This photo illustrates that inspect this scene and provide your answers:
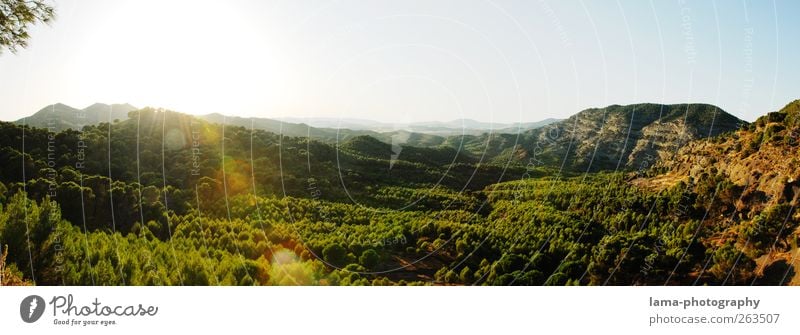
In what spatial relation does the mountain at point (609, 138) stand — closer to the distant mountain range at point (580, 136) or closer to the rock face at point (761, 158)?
the distant mountain range at point (580, 136)

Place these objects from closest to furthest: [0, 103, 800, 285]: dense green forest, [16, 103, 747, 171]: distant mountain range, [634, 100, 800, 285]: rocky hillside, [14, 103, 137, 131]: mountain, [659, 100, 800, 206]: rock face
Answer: [0, 103, 800, 285]: dense green forest, [634, 100, 800, 285]: rocky hillside, [659, 100, 800, 206]: rock face, [14, 103, 137, 131]: mountain, [16, 103, 747, 171]: distant mountain range

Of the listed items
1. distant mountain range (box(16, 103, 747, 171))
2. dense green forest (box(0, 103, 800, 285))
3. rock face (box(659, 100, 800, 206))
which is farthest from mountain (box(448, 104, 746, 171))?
rock face (box(659, 100, 800, 206))

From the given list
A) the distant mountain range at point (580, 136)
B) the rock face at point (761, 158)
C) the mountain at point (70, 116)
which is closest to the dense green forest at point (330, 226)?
the rock face at point (761, 158)

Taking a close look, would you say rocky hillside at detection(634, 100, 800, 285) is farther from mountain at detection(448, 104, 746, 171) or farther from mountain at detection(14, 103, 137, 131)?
mountain at detection(448, 104, 746, 171)

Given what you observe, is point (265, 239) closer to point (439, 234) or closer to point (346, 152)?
point (439, 234)

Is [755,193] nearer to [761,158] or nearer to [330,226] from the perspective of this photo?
[761,158]
